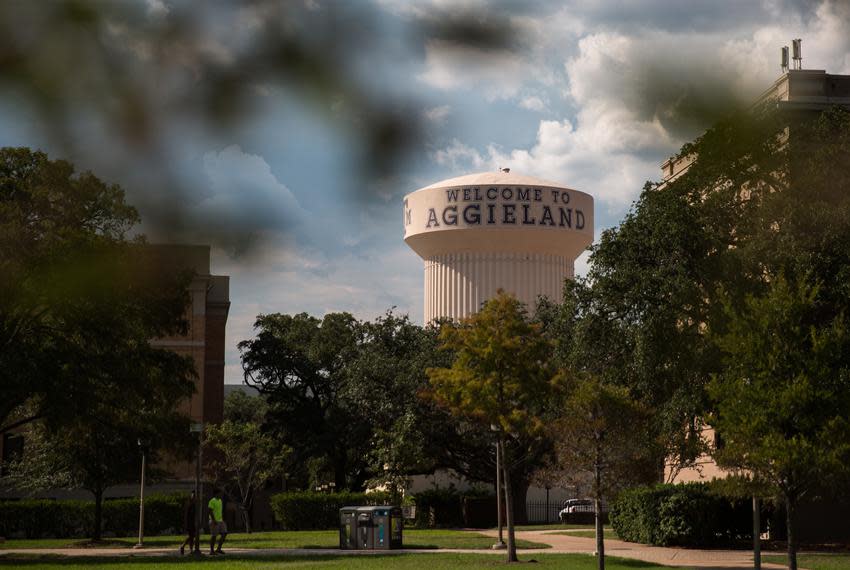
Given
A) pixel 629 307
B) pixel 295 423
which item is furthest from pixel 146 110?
pixel 295 423

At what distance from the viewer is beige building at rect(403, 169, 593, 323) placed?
59.5 metres

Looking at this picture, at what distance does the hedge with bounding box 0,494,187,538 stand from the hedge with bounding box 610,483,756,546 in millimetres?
21363

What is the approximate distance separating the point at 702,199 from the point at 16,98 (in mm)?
31331

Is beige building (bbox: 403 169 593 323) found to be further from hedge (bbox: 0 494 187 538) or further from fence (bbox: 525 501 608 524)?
hedge (bbox: 0 494 187 538)

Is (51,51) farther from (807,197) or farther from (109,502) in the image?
(109,502)

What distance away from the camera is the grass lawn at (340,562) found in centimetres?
2498

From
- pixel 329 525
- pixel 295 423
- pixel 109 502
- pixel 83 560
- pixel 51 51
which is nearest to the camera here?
pixel 51 51

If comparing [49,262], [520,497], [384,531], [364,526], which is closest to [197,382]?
[520,497]

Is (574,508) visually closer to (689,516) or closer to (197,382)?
(197,382)

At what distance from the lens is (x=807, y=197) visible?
29203mm

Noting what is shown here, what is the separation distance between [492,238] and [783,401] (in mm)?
44296

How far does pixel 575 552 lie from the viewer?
2942 centimetres

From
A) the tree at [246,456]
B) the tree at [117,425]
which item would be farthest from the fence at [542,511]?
the tree at [117,425]

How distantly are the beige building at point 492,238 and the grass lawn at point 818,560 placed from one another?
100ft
